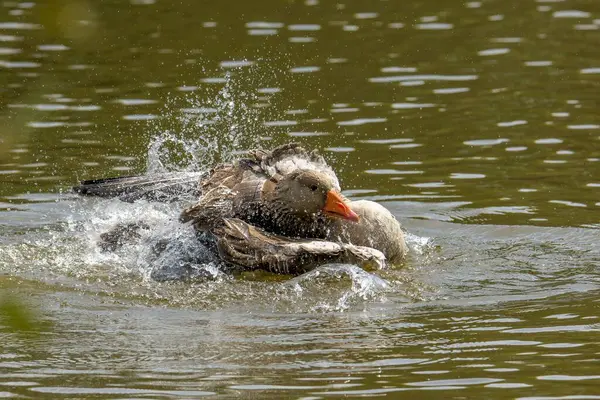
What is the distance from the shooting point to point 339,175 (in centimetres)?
1184

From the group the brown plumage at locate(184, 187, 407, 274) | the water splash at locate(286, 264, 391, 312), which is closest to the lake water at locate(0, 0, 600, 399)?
the water splash at locate(286, 264, 391, 312)

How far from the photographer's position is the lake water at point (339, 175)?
6043mm

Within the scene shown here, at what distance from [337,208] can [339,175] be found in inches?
119

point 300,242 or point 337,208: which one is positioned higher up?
point 337,208

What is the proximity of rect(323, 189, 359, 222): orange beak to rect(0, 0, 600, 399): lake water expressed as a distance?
0.54m

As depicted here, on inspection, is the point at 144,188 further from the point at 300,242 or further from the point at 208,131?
the point at 208,131

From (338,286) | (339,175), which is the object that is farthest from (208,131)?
(338,286)

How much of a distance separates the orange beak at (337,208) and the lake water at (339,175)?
1.77 feet

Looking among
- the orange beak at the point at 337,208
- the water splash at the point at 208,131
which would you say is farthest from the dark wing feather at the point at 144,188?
the orange beak at the point at 337,208

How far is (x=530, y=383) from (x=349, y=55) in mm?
10948

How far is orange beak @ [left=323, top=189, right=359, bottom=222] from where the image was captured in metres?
8.80

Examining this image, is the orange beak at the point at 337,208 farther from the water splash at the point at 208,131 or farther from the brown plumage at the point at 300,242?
the water splash at the point at 208,131

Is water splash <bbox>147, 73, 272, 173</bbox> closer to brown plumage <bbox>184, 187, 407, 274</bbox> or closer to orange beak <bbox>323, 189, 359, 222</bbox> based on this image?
brown plumage <bbox>184, 187, 407, 274</bbox>

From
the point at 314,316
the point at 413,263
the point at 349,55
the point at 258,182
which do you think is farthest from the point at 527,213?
the point at 349,55
